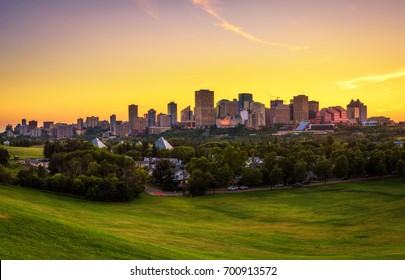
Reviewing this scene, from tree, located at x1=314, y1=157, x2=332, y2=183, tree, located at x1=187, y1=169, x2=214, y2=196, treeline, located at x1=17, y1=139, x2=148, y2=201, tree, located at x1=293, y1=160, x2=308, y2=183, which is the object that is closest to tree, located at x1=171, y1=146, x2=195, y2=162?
tree, located at x1=187, y1=169, x2=214, y2=196

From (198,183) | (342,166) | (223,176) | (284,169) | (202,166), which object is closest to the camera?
(198,183)

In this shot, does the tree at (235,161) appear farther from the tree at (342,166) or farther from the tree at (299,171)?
the tree at (342,166)

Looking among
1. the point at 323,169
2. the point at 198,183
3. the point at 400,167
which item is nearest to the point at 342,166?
the point at 323,169

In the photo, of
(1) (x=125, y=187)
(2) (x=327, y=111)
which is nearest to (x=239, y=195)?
(1) (x=125, y=187)

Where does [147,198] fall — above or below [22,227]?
below

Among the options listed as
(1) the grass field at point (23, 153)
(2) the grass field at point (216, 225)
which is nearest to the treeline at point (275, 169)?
(2) the grass field at point (216, 225)

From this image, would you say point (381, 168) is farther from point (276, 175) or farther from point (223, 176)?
point (223, 176)
